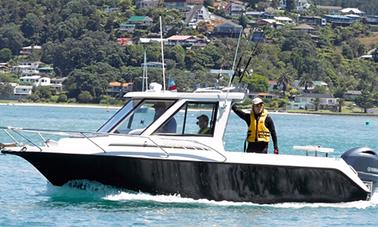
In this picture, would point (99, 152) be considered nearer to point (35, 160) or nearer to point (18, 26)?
point (35, 160)

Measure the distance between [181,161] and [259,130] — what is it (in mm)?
1670

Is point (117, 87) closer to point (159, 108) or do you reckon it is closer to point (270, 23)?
point (270, 23)

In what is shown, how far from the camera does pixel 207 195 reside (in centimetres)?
2517

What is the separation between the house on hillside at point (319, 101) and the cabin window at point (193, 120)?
121 metres

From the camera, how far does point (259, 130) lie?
2545 cm

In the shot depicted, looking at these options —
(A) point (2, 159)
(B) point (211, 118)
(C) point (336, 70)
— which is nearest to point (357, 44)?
(C) point (336, 70)

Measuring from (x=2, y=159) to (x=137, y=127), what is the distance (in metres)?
13.5

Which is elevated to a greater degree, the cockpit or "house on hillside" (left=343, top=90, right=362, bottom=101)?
the cockpit

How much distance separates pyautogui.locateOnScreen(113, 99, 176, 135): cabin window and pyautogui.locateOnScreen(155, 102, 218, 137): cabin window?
0.15 metres

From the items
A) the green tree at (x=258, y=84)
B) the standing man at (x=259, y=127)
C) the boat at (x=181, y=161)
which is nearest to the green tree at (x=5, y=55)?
the green tree at (x=258, y=84)

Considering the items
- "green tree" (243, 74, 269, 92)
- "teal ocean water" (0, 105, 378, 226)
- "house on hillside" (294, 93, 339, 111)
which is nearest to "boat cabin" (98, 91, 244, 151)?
"teal ocean water" (0, 105, 378, 226)

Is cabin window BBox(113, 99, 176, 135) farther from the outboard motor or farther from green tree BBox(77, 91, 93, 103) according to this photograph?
green tree BBox(77, 91, 93, 103)

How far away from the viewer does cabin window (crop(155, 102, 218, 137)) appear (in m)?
25.4

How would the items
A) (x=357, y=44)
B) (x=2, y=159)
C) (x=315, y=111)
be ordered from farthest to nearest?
(x=357, y=44)
(x=315, y=111)
(x=2, y=159)
